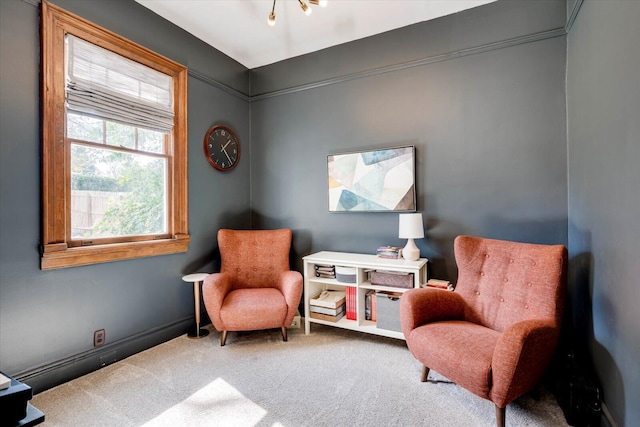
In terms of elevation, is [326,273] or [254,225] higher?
[254,225]

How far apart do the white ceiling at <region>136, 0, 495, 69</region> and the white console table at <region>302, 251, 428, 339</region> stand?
2.19 metres

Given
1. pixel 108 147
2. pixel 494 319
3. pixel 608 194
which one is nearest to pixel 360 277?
pixel 494 319

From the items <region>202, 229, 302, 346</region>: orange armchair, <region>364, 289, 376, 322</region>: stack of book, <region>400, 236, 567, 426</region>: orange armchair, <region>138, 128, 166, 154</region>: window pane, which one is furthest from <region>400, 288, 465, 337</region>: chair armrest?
<region>138, 128, 166, 154</region>: window pane

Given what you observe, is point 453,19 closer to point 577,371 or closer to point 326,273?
point 326,273

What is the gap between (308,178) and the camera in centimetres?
329

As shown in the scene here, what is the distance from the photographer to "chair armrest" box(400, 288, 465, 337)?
1.91 meters

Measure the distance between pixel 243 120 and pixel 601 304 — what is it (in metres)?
3.53

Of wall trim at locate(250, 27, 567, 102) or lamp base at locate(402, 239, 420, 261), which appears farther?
lamp base at locate(402, 239, 420, 261)

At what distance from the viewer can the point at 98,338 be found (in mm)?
2189

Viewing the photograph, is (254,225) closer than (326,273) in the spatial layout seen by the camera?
No

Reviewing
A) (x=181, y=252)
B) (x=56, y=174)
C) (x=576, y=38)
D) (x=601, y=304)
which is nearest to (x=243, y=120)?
(x=181, y=252)

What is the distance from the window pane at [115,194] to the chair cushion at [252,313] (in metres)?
0.99

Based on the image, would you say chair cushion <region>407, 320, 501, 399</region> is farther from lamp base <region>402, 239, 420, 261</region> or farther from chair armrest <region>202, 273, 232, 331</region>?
chair armrest <region>202, 273, 232, 331</region>

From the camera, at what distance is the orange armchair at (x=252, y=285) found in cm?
245
